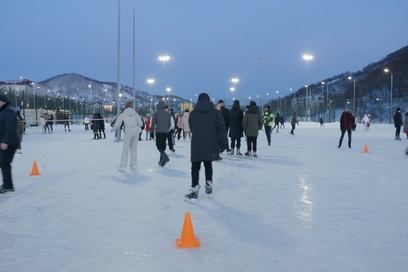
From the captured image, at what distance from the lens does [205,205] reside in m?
6.24

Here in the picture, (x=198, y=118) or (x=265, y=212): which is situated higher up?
(x=198, y=118)

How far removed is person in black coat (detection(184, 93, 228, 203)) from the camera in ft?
21.3

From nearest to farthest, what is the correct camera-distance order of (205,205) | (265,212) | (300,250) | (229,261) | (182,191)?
(229,261) < (300,250) < (265,212) < (205,205) < (182,191)

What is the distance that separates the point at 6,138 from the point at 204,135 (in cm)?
334

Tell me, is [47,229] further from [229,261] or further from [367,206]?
[367,206]

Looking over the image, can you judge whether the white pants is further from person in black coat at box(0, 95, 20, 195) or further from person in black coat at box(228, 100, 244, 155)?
person in black coat at box(228, 100, 244, 155)

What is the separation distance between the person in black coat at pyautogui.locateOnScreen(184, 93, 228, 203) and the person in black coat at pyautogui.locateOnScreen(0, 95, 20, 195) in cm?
308

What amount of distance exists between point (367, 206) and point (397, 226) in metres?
1.13

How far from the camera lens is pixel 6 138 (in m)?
6.85

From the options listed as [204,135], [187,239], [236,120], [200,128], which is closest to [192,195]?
[204,135]

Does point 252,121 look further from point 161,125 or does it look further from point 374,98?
point 374,98

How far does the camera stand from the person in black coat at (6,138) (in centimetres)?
688

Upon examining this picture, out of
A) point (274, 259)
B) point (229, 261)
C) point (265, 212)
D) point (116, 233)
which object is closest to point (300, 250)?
point (274, 259)

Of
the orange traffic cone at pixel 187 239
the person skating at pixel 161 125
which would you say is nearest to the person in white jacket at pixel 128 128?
the person skating at pixel 161 125
